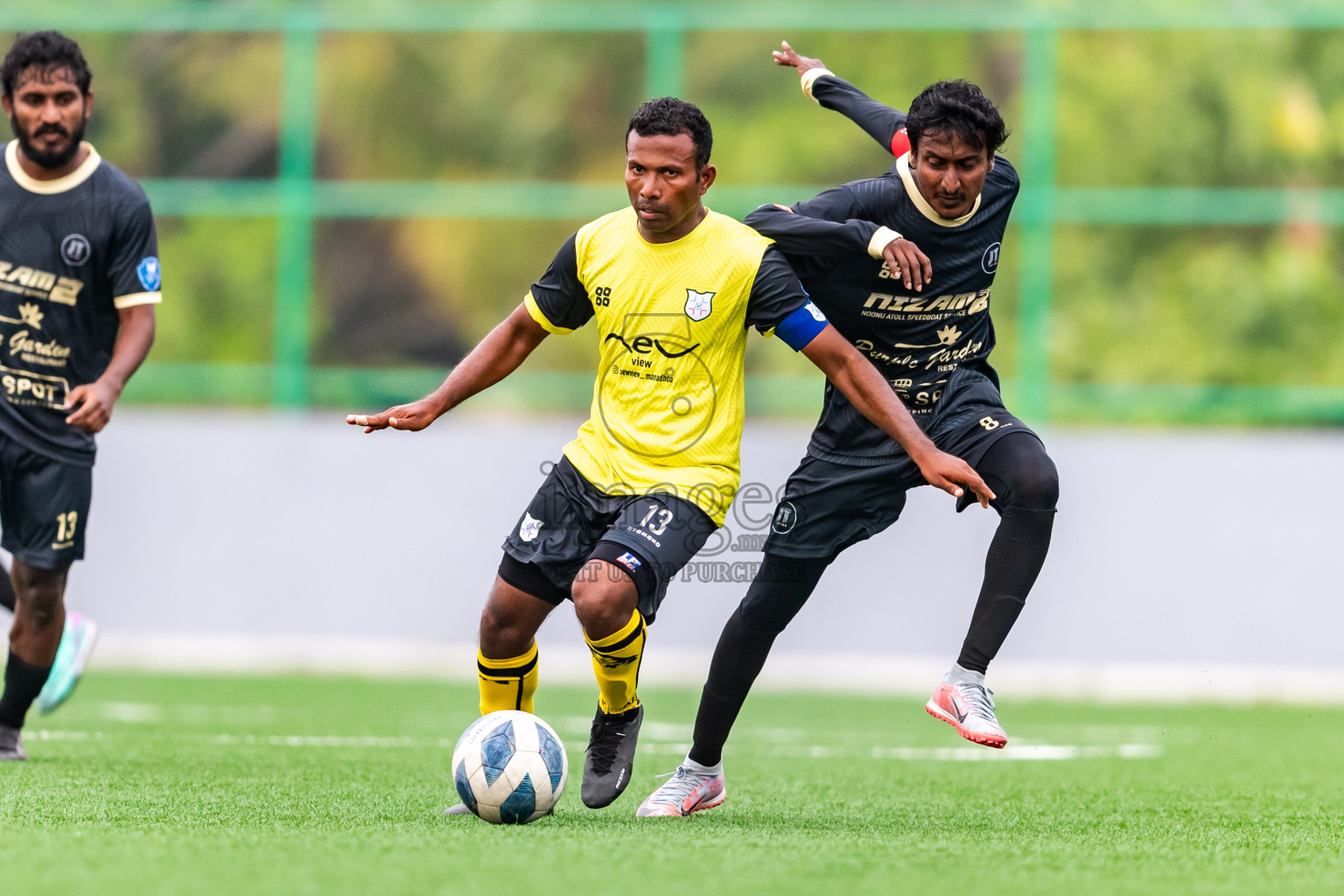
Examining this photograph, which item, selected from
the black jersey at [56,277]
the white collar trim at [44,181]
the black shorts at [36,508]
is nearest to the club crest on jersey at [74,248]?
the black jersey at [56,277]

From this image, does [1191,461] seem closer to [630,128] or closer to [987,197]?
Answer: [987,197]

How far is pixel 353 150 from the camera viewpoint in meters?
21.6

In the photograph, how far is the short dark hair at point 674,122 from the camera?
5.33 m

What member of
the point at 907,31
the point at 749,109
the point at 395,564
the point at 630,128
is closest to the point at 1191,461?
the point at 907,31

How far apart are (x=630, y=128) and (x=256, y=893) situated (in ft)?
8.83

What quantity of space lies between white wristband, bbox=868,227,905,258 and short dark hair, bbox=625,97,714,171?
0.57m

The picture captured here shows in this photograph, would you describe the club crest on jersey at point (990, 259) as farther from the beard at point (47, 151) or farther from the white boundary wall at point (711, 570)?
the white boundary wall at point (711, 570)

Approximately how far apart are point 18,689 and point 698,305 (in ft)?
10.1

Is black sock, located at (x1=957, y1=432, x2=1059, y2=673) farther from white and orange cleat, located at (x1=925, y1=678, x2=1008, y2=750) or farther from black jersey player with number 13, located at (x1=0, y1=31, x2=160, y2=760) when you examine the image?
black jersey player with number 13, located at (x1=0, y1=31, x2=160, y2=760)

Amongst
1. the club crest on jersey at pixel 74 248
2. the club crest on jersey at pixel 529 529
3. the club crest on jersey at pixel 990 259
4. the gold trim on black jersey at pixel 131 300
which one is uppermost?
the club crest on jersey at pixel 990 259

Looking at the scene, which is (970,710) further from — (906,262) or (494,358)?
(494,358)

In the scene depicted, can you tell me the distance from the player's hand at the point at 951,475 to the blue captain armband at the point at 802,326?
1.68ft

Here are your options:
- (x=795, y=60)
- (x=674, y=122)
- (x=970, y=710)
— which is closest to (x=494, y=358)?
(x=674, y=122)

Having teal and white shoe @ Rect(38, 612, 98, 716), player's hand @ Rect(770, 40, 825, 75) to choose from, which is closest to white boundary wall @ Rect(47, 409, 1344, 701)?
teal and white shoe @ Rect(38, 612, 98, 716)
